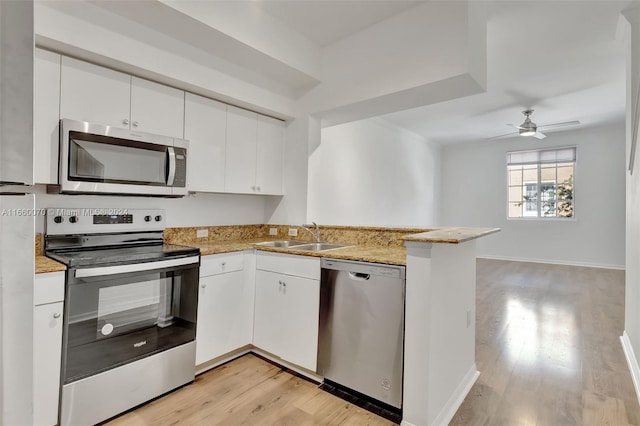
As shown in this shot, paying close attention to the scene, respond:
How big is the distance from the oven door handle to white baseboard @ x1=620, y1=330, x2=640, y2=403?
3088 millimetres

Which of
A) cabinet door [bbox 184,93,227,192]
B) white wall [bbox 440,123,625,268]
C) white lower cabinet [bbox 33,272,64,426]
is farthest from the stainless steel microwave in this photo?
white wall [bbox 440,123,625,268]

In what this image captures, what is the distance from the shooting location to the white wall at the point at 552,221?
6.42m

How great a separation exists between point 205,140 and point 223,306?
1.33 m

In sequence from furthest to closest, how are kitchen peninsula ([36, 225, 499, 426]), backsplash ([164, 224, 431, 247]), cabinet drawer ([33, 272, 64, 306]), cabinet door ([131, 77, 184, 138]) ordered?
backsplash ([164, 224, 431, 247]), cabinet door ([131, 77, 184, 138]), kitchen peninsula ([36, 225, 499, 426]), cabinet drawer ([33, 272, 64, 306])

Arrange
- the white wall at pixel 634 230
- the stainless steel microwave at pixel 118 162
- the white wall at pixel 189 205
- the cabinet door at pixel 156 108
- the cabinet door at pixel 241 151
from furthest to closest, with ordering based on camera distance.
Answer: the cabinet door at pixel 241 151
the white wall at pixel 634 230
the cabinet door at pixel 156 108
the white wall at pixel 189 205
the stainless steel microwave at pixel 118 162

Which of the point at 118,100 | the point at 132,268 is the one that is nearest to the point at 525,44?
the point at 118,100

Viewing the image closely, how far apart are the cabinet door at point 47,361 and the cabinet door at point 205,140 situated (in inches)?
49.6

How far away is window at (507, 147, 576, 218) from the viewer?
695cm

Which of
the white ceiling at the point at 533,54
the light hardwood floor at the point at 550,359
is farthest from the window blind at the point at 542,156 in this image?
the light hardwood floor at the point at 550,359

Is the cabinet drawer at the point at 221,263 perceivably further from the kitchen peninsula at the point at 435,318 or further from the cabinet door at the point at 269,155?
the cabinet door at the point at 269,155

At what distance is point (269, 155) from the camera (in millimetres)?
3275

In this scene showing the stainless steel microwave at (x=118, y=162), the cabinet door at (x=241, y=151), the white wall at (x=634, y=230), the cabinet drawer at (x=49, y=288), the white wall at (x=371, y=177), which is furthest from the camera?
the white wall at (x=371, y=177)

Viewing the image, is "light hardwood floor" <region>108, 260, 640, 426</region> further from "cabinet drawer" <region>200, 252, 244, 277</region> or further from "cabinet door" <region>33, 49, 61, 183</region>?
"cabinet door" <region>33, 49, 61, 183</region>

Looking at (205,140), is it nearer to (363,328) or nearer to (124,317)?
(124,317)
